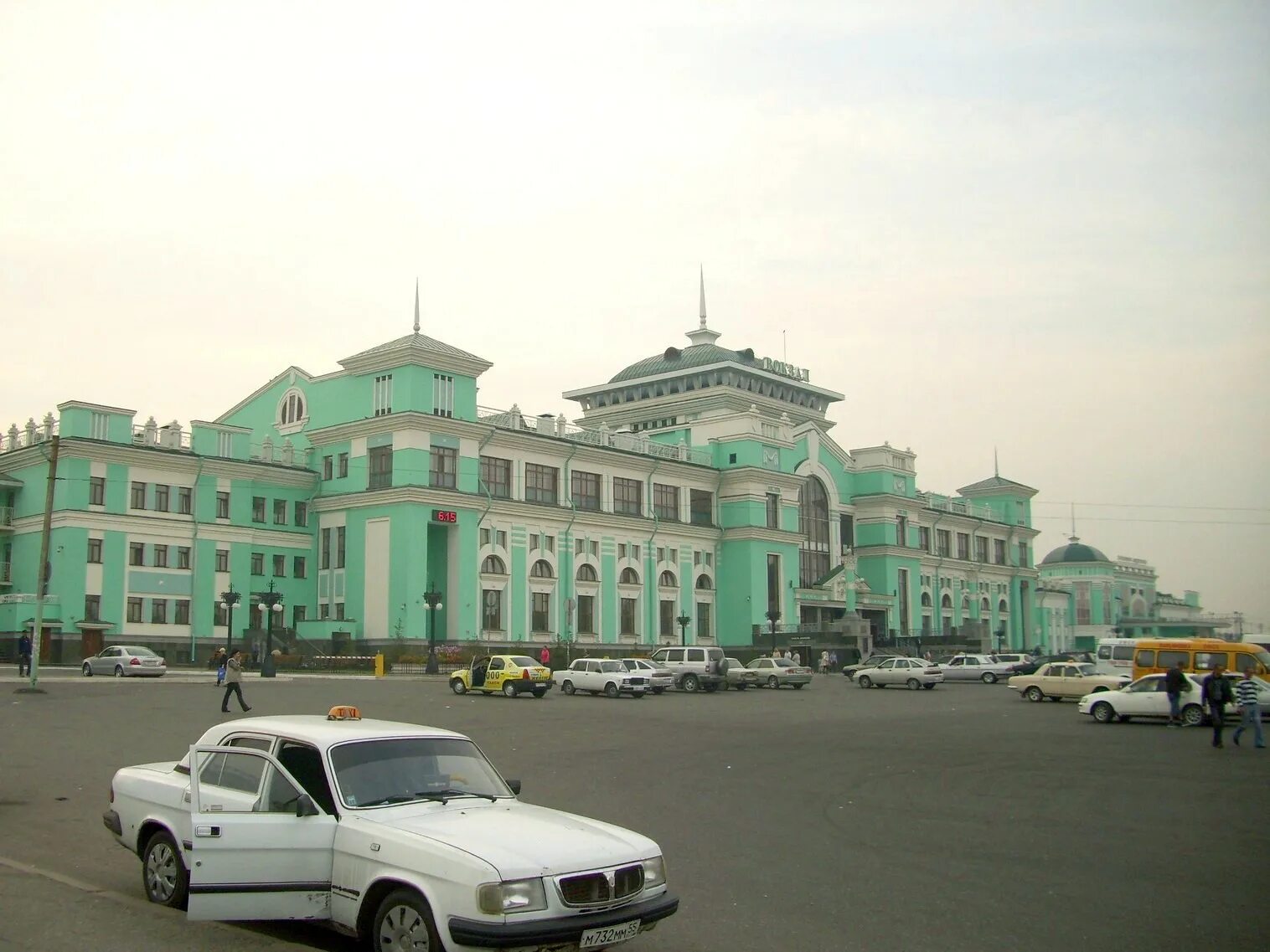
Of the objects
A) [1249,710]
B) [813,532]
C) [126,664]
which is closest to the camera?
[1249,710]

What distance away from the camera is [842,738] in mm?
22469

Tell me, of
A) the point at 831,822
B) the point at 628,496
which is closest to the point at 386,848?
the point at 831,822

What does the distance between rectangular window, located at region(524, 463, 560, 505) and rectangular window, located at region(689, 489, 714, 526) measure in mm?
10943

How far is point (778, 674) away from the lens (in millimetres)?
45719

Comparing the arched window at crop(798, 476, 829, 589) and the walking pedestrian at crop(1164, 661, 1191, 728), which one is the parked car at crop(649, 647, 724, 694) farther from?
the arched window at crop(798, 476, 829, 589)

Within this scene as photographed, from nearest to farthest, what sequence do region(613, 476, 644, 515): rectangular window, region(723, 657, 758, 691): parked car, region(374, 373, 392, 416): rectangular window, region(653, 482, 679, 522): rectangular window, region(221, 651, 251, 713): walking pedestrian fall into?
region(221, 651, 251, 713): walking pedestrian
region(723, 657, 758, 691): parked car
region(374, 373, 392, 416): rectangular window
region(613, 476, 644, 515): rectangular window
region(653, 482, 679, 522): rectangular window

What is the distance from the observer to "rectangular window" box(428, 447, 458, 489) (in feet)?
187

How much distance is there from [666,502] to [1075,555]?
238 ft

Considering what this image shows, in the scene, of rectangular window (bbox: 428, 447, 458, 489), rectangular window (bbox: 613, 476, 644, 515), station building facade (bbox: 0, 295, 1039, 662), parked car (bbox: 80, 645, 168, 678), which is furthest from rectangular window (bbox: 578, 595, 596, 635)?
parked car (bbox: 80, 645, 168, 678)

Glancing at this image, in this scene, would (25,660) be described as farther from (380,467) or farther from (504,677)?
(380,467)

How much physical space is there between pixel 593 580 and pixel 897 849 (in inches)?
2089

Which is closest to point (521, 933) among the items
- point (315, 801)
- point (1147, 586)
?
point (315, 801)

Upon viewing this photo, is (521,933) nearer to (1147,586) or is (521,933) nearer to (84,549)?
(84,549)

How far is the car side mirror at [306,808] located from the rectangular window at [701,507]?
64.2m
